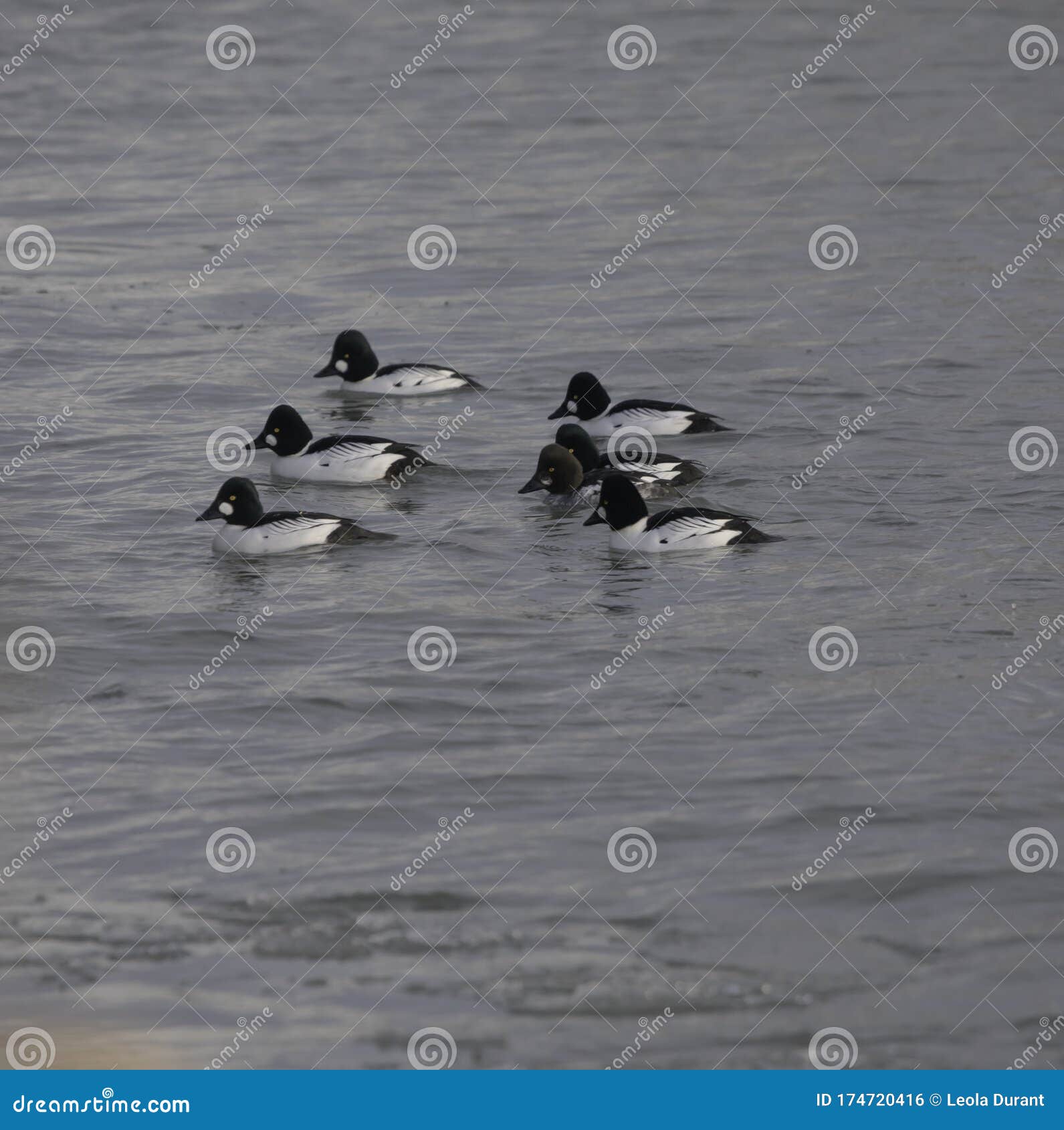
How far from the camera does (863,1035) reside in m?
7.22

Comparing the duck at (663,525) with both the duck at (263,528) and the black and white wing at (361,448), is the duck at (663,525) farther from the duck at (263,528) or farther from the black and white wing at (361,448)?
the black and white wing at (361,448)

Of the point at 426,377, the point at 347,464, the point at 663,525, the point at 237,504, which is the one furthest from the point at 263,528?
the point at 426,377

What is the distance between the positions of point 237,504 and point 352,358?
528 centimetres

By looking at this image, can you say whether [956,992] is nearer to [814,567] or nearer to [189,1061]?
[189,1061]

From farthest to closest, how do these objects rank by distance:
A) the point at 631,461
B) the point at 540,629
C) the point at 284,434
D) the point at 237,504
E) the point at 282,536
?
the point at 284,434 < the point at 631,461 < the point at 237,504 < the point at 282,536 < the point at 540,629

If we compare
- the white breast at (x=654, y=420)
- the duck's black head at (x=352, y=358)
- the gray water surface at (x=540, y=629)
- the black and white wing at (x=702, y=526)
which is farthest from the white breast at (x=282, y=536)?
the duck's black head at (x=352, y=358)

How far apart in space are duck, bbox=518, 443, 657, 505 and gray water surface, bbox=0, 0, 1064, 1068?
0.25 m

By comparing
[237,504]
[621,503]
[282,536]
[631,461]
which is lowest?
[282,536]

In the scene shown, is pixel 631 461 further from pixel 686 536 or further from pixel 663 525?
pixel 686 536

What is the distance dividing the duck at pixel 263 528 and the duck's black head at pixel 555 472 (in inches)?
59.2

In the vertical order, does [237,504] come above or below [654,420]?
below

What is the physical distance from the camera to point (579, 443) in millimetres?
15539

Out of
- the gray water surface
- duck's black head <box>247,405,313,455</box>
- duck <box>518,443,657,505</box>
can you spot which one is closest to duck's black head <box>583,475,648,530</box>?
the gray water surface

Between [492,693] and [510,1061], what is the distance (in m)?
3.97
